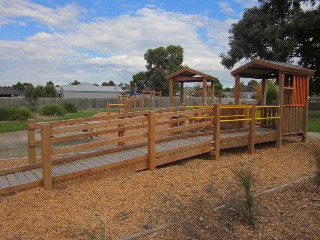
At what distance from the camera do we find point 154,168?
22.8ft

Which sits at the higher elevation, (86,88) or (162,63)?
(162,63)

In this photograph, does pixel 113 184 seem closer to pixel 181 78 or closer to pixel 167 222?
pixel 167 222

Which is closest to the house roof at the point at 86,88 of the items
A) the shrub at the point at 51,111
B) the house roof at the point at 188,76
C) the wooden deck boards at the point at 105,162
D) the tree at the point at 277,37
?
the shrub at the point at 51,111

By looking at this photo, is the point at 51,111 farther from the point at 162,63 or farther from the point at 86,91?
the point at 86,91

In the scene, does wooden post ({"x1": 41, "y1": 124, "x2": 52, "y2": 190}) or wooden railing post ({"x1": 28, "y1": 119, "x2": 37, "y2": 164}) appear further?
wooden railing post ({"x1": 28, "y1": 119, "x2": 37, "y2": 164})

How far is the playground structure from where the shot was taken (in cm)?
571

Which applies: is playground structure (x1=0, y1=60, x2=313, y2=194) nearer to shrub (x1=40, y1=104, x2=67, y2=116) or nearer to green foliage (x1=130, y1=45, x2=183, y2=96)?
shrub (x1=40, y1=104, x2=67, y2=116)

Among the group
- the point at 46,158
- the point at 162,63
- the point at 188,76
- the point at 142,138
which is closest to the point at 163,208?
the point at 46,158

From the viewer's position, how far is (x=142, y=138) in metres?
8.24

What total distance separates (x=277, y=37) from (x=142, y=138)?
16.1m

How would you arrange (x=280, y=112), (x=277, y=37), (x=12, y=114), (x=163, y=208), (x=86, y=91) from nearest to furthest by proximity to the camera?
(x=163, y=208) → (x=280, y=112) → (x=277, y=37) → (x=12, y=114) → (x=86, y=91)

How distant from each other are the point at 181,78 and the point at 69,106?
64.8ft

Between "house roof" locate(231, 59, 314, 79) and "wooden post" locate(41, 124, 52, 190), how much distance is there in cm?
707

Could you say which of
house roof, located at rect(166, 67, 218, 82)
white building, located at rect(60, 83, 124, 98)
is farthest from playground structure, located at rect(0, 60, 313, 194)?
white building, located at rect(60, 83, 124, 98)
